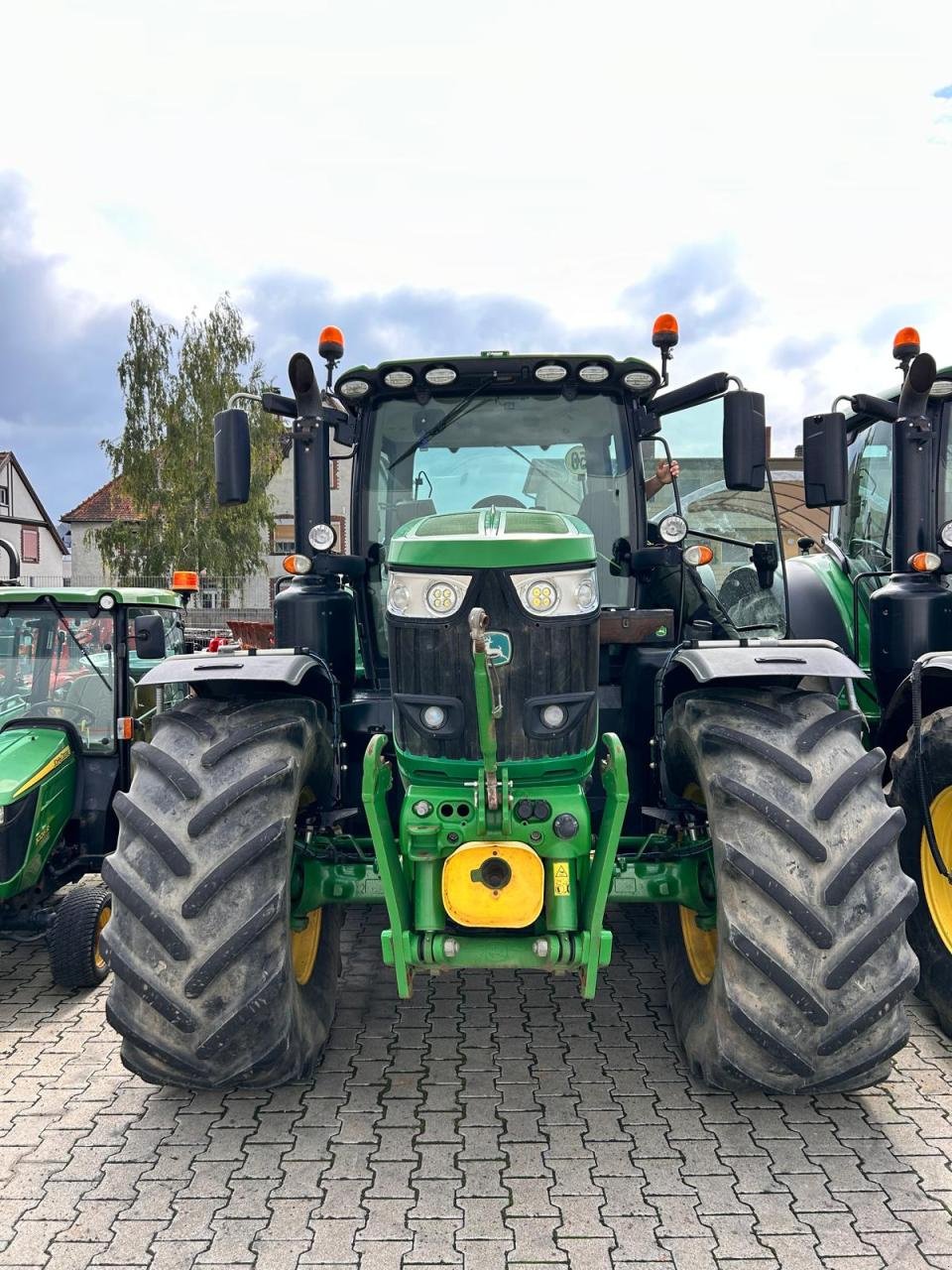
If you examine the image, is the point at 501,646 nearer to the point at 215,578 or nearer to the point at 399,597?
the point at 399,597

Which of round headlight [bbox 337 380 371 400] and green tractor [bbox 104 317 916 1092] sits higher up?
round headlight [bbox 337 380 371 400]

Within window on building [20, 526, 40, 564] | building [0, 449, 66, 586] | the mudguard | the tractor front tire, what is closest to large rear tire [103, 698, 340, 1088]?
the mudguard

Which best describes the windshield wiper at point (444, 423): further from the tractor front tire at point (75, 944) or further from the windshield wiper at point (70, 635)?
the tractor front tire at point (75, 944)

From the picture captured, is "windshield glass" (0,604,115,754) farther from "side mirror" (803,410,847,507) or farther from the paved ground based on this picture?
"side mirror" (803,410,847,507)

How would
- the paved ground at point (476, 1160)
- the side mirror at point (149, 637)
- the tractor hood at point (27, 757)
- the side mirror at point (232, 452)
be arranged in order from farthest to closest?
the side mirror at point (149, 637) < the tractor hood at point (27, 757) < the side mirror at point (232, 452) < the paved ground at point (476, 1160)

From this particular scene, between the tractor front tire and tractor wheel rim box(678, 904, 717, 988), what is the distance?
2.57m

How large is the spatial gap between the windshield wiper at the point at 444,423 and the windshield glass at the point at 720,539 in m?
0.95

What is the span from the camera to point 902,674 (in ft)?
16.5

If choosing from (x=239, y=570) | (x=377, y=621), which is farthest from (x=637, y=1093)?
(x=239, y=570)

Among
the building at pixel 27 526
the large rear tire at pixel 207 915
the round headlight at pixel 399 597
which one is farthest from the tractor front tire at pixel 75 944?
the building at pixel 27 526

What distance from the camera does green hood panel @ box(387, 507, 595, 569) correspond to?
3.10 m

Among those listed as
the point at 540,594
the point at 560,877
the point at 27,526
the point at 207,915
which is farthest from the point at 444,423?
the point at 27,526

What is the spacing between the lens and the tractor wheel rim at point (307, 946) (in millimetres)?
4008

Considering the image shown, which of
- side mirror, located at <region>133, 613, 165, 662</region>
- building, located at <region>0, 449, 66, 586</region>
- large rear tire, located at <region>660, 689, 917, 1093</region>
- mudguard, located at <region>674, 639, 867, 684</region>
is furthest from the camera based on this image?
building, located at <region>0, 449, 66, 586</region>
